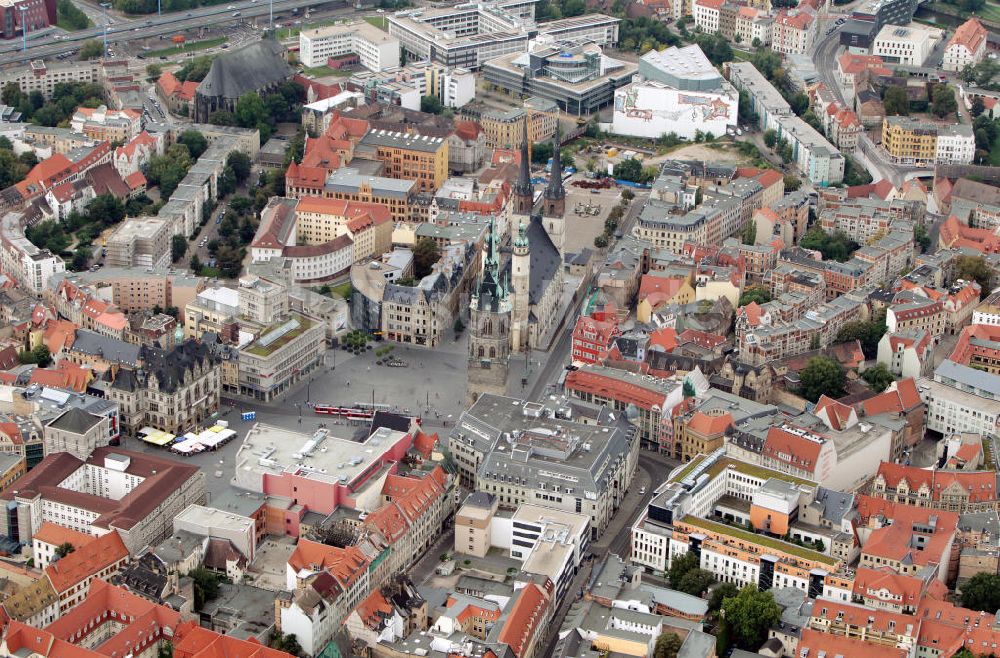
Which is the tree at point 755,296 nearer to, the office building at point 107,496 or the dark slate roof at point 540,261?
the dark slate roof at point 540,261

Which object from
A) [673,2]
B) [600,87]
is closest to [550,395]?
[600,87]

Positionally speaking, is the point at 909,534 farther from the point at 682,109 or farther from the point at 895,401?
the point at 682,109

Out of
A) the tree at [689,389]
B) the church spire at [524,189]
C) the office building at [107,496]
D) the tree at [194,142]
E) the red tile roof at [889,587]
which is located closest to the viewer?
the red tile roof at [889,587]

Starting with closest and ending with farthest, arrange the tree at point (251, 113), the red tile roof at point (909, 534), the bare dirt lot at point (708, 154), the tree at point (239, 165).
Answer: the red tile roof at point (909, 534), the tree at point (239, 165), the bare dirt lot at point (708, 154), the tree at point (251, 113)

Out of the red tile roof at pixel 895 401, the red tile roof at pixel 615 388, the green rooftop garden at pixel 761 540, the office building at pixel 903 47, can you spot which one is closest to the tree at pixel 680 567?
the green rooftop garden at pixel 761 540

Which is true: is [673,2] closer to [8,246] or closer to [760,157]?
[760,157]

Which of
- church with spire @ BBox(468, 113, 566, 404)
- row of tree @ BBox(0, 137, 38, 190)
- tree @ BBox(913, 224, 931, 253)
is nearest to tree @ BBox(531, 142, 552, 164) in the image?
church with spire @ BBox(468, 113, 566, 404)
